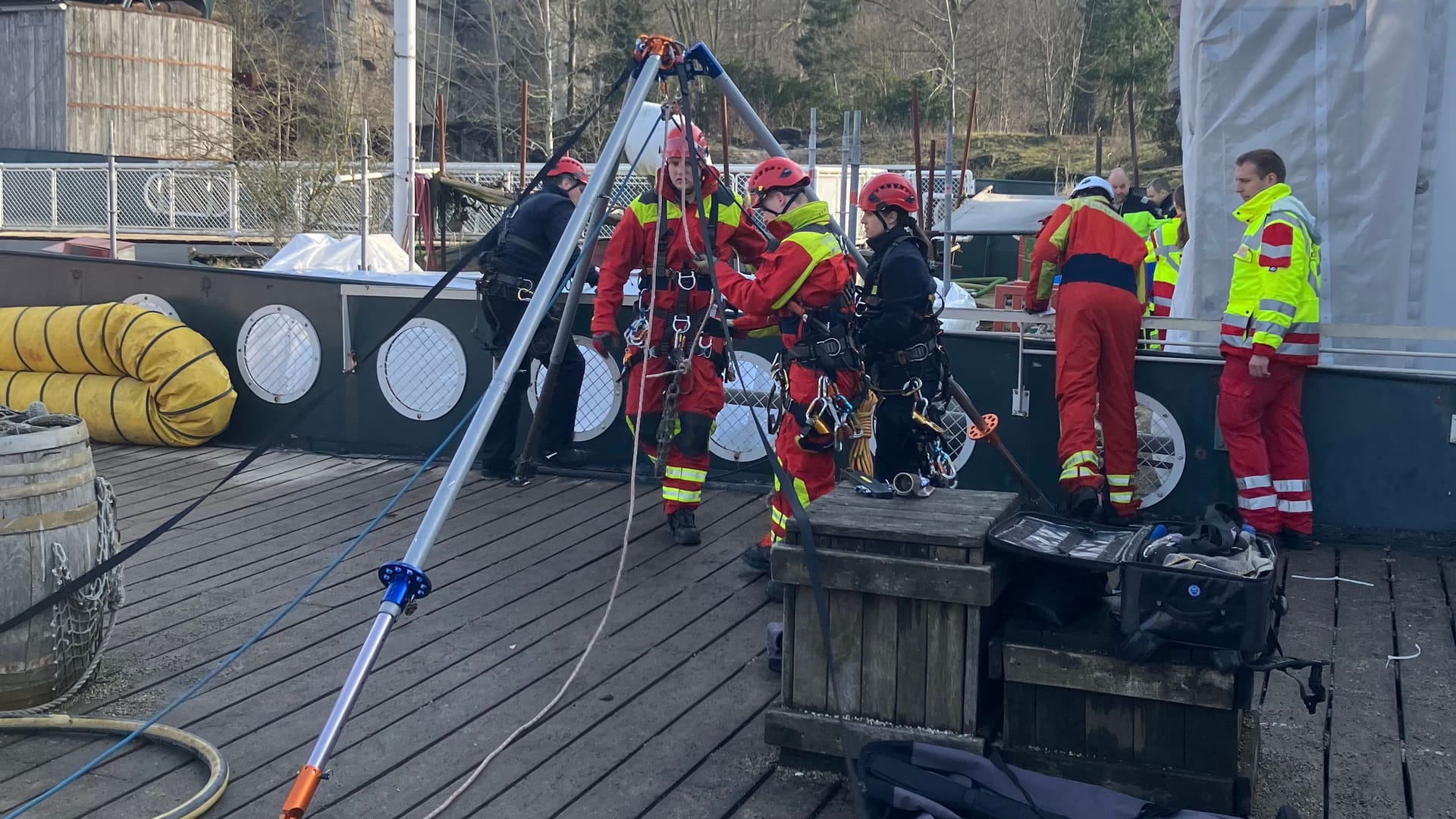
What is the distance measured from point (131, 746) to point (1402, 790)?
390cm

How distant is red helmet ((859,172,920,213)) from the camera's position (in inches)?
210

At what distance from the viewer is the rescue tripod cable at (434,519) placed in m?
2.96

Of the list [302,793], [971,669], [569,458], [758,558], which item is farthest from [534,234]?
[302,793]

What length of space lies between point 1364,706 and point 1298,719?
0.32 metres

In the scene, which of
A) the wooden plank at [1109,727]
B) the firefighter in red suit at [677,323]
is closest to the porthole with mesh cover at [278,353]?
the firefighter in red suit at [677,323]

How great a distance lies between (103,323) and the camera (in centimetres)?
828

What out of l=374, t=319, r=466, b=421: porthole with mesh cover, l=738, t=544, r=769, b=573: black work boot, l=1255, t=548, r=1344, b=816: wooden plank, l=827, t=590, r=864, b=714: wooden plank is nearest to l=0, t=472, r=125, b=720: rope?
l=827, t=590, r=864, b=714: wooden plank

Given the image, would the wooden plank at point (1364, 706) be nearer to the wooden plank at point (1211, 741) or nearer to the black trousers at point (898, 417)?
the wooden plank at point (1211, 741)

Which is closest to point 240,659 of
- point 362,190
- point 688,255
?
point 688,255

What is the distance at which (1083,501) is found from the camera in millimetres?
6176

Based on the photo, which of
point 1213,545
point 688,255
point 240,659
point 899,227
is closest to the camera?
point 1213,545

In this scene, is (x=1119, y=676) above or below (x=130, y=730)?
above

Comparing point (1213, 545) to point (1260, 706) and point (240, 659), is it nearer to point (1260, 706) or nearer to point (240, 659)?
point (1260, 706)

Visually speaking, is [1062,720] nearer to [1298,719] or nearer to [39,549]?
[1298,719]
